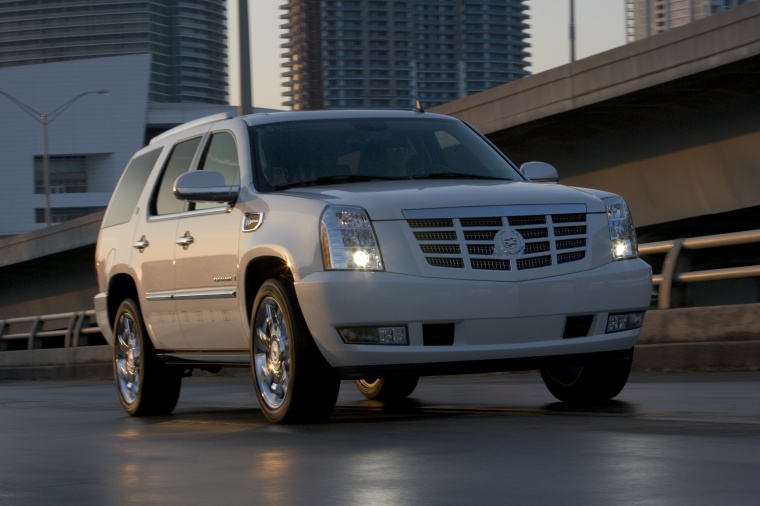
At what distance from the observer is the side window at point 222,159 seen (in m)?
10.0

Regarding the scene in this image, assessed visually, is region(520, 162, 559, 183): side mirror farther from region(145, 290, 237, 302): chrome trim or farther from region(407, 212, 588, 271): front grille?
region(145, 290, 237, 302): chrome trim

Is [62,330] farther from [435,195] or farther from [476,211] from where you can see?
[476,211]

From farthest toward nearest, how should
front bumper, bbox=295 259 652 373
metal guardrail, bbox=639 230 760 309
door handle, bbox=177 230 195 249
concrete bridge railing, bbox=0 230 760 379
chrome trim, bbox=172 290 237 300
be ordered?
metal guardrail, bbox=639 230 760 309, concrete bridge railing, bbox=0 230 760 379, door handle, bbox=177 230 195 249, chrome trim, bbox=172 290 237 300, front bumper, bbox=295 259 652 373

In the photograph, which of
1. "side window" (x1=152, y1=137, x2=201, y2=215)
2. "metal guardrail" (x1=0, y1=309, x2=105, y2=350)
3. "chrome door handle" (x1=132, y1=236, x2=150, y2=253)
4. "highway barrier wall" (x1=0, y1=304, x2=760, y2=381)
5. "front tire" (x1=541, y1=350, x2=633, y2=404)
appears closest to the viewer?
"front tire" (x1=541, y1=350, x2=633, y2=404)

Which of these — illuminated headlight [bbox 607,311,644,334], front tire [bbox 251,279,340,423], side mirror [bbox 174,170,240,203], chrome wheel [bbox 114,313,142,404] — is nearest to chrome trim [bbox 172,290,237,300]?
front tire [bbox 251,279,340,423]

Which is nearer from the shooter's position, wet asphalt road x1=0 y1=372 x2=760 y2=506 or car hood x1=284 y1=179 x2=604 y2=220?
wet asphalt road x1=0 y1=372 x2=760 y2=506

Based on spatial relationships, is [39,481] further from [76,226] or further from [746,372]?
[76,226]

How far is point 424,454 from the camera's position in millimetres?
6828

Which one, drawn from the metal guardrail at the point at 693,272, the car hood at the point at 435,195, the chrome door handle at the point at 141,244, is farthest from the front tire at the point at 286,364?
the metal guardrail at the point at 693,272

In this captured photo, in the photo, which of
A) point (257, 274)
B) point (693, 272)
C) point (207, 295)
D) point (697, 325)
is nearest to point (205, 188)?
point (257, 274)

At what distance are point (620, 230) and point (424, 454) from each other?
2.72 metres

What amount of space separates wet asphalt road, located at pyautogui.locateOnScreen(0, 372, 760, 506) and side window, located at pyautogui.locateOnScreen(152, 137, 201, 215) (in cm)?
151

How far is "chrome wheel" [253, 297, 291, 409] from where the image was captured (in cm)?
888

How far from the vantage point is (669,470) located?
5.87m
